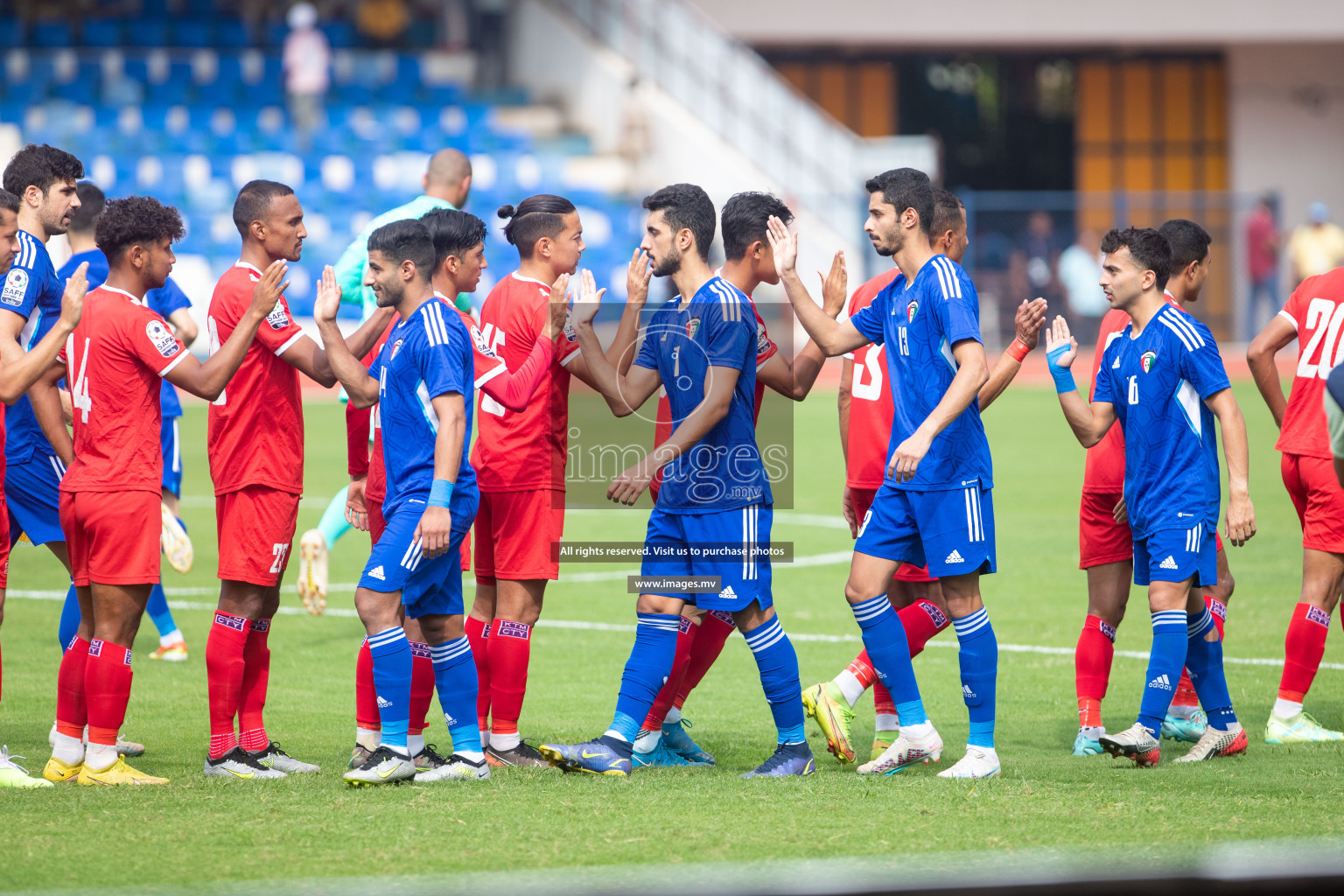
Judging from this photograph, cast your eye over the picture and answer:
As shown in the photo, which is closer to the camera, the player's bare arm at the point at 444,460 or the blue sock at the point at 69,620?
the player's bare arm at the point at 444,460

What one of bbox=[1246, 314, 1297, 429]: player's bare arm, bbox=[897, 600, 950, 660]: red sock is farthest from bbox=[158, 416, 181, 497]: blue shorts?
bbox=[1246, 314, 1297, 429]: player's bare arm

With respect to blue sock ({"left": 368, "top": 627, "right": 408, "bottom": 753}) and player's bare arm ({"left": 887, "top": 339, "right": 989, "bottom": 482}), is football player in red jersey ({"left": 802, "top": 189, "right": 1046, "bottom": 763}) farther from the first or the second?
blue sock ({"left": 368, "top": 627, "right": 408, "bottom": 753})

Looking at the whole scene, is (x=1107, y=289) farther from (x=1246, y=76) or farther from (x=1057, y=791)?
(x=1246, y=76)

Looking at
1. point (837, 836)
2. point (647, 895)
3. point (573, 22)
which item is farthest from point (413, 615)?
point (573, 22)

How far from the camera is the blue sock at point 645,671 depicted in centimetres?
554

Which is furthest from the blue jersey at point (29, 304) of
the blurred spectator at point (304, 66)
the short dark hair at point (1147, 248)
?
the blurred spectator at point (304, 66)

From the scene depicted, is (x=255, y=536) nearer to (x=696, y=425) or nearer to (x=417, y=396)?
(x=417, y=396)

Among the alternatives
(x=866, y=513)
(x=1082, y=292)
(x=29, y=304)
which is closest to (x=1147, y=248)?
(x=866, y=513)

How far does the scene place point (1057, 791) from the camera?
5.20 meters

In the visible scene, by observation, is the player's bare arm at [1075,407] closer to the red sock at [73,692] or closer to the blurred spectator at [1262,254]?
the red sock at [73,692]

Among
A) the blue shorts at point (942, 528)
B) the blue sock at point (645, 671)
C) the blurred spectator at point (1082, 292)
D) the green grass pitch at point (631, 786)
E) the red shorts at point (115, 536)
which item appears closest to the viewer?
the green grass pitch at point (631, 786)

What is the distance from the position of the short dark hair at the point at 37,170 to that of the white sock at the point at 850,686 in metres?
3.87

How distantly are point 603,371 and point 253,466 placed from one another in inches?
55.9

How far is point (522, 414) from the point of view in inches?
235
